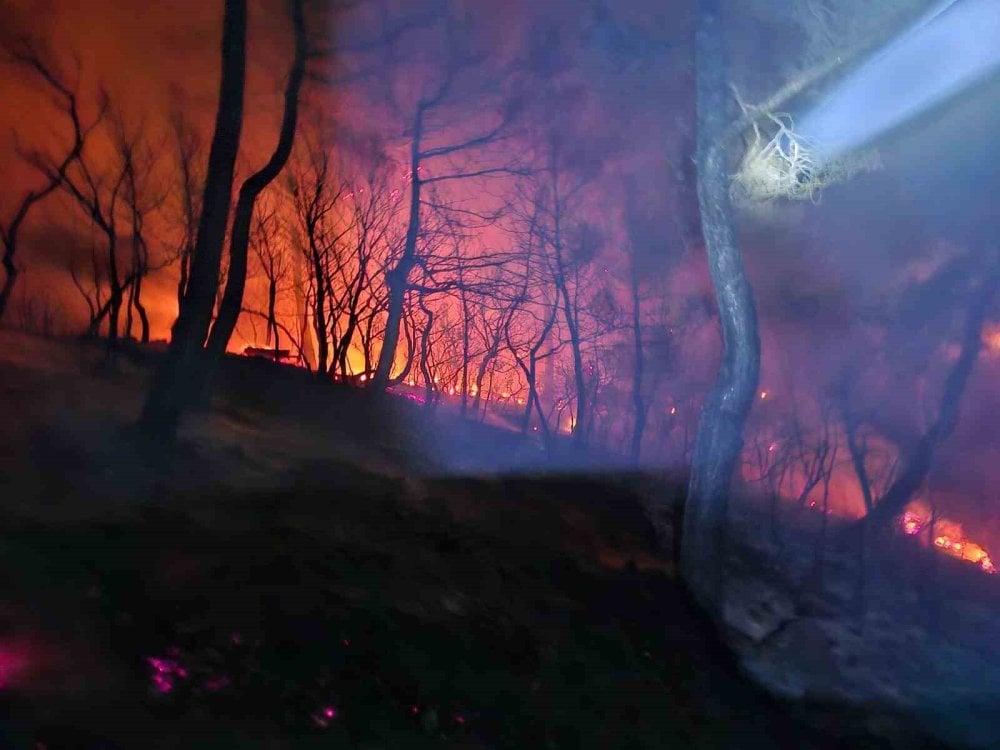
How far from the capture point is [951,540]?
30.0 meters

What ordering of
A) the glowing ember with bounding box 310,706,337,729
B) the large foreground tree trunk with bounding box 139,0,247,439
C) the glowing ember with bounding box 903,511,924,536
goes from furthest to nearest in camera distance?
the glowing ember with bounding box 903,511,924,536, the large foreground tree trunk with bounding box 139,0,247,439, the glowing ember with bounding box 310,706,337,729

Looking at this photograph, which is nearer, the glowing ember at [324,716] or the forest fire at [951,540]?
the glowing ember at [324,716]

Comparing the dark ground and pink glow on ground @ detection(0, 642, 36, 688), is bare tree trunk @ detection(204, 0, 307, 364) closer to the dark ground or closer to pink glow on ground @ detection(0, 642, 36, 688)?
the dark ground

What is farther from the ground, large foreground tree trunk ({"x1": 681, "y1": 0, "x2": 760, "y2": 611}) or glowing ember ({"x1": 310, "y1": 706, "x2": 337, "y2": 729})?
large foreground tree trunk ({"x1": 681, "y1": 0, "x2": 760, "y2": 611})

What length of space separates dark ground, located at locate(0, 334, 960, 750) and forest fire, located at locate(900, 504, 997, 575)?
51.5ft

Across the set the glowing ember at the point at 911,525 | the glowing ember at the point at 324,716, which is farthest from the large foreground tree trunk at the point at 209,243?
the glowing ember at the point at 911,525

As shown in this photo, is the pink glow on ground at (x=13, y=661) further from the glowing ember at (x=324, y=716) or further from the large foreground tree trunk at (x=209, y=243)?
the large foreground tree trunk at (x=209, y=243)

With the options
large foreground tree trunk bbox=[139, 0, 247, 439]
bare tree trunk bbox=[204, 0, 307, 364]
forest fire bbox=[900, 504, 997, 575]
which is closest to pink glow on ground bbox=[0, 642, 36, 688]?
large foreground tree trunk bbox=[139, 0, 247, 439]

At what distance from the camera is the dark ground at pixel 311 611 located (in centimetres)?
473

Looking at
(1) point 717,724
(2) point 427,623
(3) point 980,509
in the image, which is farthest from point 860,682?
(3) point 980,509

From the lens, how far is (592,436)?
30766mm

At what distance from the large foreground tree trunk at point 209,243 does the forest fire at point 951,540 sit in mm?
20770

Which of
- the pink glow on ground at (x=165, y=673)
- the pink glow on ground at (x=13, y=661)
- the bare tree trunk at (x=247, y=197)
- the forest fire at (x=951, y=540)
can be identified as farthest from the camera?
the forest fire at (x=951, y=540)

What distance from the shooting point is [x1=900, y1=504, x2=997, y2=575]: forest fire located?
23.1 metres
